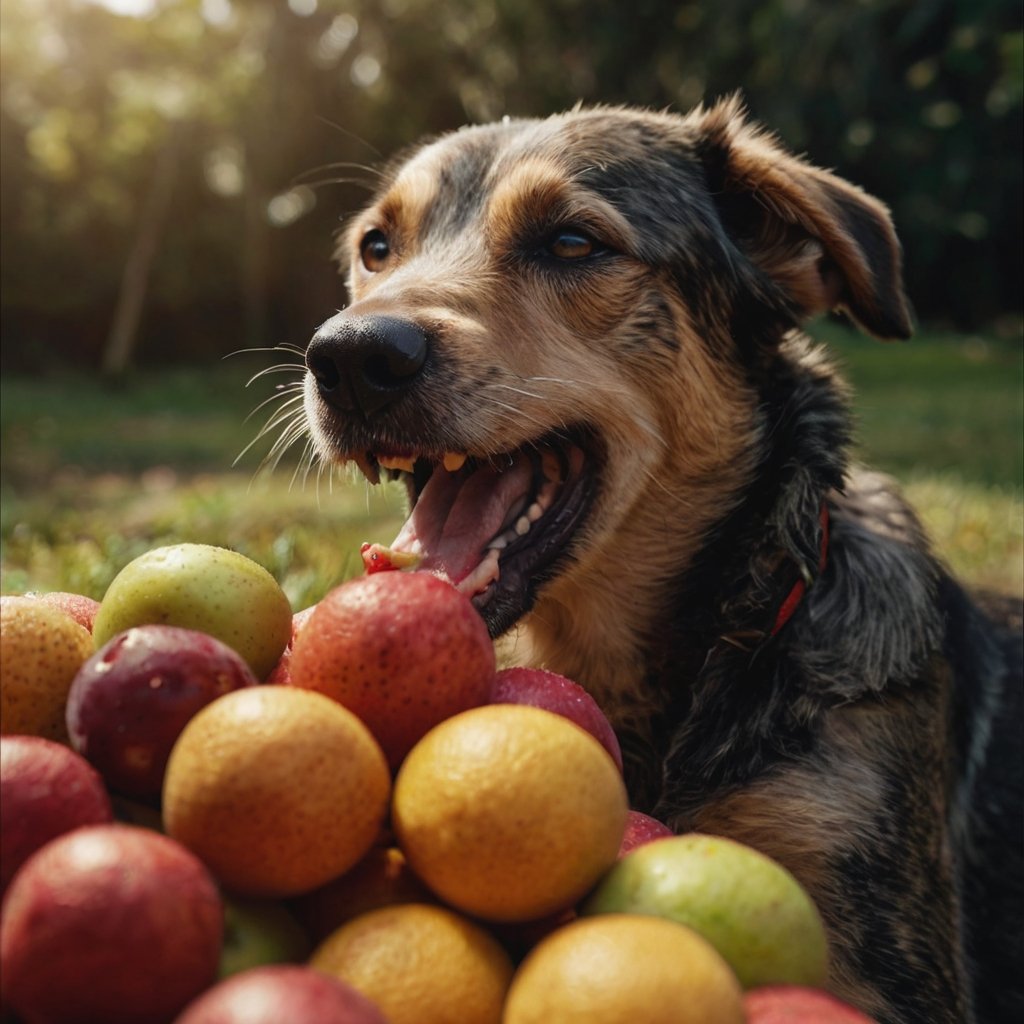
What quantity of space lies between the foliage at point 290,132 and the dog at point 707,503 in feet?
66.5

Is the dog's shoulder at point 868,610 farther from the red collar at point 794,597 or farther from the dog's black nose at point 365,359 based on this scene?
the dog's black nose at point 365,359

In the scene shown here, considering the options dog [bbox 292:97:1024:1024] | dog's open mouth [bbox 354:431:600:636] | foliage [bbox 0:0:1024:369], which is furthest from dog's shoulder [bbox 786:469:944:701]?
foliage [bbox 0:0:1024:369]

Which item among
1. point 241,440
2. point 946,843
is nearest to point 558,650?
point 946,843

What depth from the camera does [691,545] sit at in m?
3.63

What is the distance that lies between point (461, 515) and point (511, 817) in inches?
68.7

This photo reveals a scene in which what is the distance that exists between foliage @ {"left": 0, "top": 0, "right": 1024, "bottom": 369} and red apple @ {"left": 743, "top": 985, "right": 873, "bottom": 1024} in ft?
75.0

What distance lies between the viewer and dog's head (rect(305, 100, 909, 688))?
321 cm

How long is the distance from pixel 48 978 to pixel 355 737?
0.52 m

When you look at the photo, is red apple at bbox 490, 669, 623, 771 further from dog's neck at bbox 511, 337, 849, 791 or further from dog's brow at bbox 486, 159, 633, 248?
dog's brow at bbox 486, 159, 633, 248

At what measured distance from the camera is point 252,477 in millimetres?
10648

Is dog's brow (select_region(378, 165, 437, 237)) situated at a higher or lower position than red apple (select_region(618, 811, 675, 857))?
higher

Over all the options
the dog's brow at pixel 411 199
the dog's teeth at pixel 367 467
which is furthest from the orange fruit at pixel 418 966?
Answer: the dog's brow at pixel 411 199

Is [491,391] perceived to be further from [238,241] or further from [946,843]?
[238,241]

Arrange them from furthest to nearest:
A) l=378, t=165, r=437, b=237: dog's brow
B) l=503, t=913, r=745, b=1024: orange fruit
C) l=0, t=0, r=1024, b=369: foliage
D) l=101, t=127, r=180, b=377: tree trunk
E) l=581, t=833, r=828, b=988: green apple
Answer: l=101, t=127, r=180, b=377: tree trunk
l=0, t=0, r=1024, b=369: foliage
l=378, t=165, r=437, b=237: dog's brow
l=581, t=833, r=828, b=988: green apple
l=503, t=913, r=745, b=1024: orange fruit
